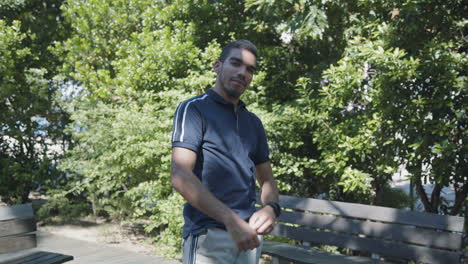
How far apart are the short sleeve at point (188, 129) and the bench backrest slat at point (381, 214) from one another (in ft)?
9.54

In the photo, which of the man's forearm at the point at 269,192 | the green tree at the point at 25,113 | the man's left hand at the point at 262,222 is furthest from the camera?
the green tree at the point at 25,113

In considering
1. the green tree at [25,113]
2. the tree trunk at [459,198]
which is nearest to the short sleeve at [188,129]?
the tree trunk at [459,198]

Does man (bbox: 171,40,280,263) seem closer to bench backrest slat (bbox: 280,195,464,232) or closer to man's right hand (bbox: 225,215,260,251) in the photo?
man's right hand (bbox: 225,215,260,251)

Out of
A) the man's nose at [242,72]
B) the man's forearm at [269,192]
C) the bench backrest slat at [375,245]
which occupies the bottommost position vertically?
the bench backrest slat at [375,245]

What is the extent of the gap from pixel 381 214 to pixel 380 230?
0.15 meters

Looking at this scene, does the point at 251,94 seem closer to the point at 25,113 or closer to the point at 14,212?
the point at 14,212

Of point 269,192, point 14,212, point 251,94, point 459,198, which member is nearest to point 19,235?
point 14,212

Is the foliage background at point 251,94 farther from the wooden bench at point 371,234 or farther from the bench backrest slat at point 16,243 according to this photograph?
the bench backrest slat at point 16,243

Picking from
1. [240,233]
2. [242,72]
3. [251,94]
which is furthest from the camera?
[251,94]

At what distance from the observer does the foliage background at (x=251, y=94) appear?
204 inches

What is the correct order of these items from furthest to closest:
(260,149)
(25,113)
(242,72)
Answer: (25,113) → (260,149) → (242,72)

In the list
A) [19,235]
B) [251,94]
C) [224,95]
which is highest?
[251,94]

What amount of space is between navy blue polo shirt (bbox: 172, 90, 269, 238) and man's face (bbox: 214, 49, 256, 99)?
7 centimetres

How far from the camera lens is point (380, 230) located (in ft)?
14.6
